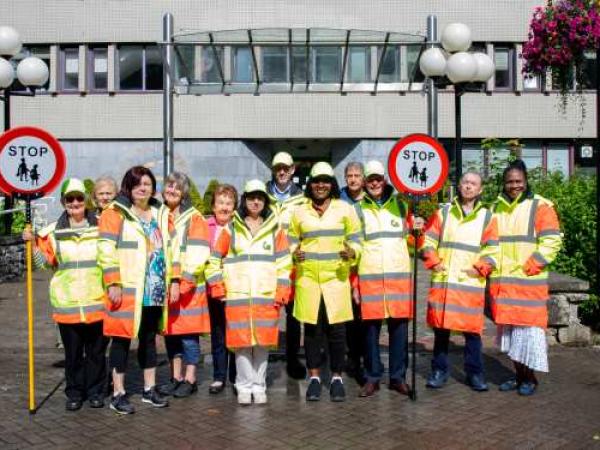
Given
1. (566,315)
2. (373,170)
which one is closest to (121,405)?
(373,170)

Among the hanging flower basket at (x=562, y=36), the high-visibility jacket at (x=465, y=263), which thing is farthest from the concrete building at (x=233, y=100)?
the high-visibility jacket at (x=465, y=263)

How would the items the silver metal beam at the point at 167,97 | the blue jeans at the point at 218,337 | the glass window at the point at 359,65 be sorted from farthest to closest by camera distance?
1. the glass window at the point at 359,65
2. the silver metal beam at the point at 167,97
3. the blue jeans at the point at 218,337

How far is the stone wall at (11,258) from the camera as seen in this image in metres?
15.4

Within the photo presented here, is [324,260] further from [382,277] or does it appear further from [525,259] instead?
[525,259]

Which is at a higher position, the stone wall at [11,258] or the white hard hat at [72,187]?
the white hard hat at [72,187]

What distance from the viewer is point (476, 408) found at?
6410mm

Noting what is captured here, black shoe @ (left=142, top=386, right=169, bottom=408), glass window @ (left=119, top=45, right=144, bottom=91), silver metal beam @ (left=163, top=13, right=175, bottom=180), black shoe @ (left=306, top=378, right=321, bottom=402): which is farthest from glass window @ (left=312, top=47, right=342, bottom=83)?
black shoe @ (left=142, top=386, right=169, bottom=408)

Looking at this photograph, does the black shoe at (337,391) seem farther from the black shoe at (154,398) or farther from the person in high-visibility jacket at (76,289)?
the person in high-visibility jacket at (76,289)

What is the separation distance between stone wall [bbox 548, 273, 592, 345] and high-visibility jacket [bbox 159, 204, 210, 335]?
4.18 metres

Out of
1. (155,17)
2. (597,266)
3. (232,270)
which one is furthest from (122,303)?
(155,17)

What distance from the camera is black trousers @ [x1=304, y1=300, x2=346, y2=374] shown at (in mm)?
6789

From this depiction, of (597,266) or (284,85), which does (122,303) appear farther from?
(284,85)

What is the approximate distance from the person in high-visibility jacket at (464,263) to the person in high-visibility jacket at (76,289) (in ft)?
9.58

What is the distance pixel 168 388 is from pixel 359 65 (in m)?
17.4
